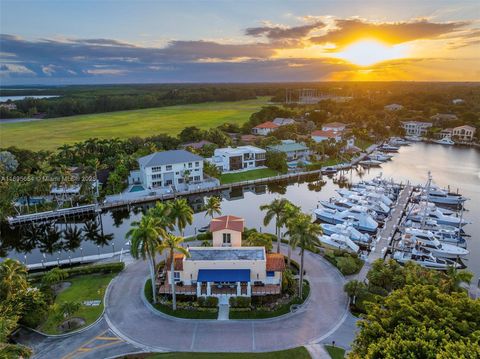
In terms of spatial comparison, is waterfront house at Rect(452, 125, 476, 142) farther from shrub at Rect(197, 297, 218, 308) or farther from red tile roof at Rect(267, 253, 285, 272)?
shrub at Rect(197, 297, 218, 308)

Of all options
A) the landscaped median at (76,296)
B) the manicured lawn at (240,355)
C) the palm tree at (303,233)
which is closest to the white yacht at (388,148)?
the palm tree at (303,233)

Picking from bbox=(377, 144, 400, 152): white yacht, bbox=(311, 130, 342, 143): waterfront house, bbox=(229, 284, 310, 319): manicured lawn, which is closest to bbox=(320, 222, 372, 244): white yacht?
bbox=(229, 284, 310, 319): manicured lawn

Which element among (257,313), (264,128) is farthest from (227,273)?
(264,128)

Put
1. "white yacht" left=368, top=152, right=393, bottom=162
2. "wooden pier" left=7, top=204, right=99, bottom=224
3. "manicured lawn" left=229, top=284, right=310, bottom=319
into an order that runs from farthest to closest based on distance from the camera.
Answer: "white yacht" left=368, top=152, right=393, bottom=162 < "wooden pier" left=7, top=204, right=99, bottom=224 < "manicured lawn" left=229, top=284, right=310, bottom=319

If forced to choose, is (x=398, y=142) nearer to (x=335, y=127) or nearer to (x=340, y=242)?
(x=335, y=127)

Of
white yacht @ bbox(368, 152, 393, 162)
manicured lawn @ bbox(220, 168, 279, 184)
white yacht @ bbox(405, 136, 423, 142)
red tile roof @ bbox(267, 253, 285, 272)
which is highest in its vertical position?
white yacht @ bbox(405, 136, 423, 142)

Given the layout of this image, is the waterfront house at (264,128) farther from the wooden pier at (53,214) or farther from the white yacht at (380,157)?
the wooden pier at (53,214)
